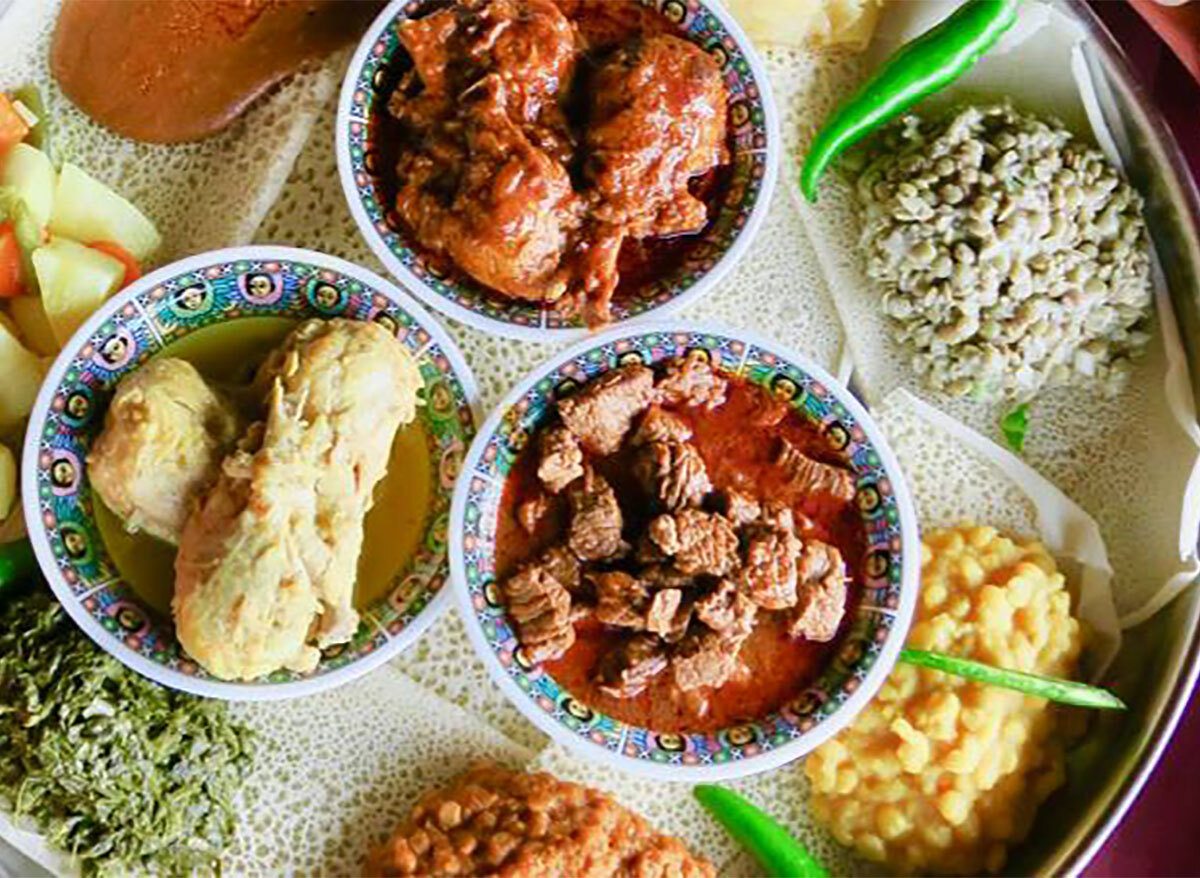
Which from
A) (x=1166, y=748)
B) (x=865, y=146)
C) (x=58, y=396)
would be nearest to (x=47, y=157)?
(x=58, y=396)

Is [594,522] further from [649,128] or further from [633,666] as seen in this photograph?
[649,128]

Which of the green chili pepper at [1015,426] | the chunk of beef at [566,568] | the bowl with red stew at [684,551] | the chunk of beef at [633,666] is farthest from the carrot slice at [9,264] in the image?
the green chili pepper at [1015,426]

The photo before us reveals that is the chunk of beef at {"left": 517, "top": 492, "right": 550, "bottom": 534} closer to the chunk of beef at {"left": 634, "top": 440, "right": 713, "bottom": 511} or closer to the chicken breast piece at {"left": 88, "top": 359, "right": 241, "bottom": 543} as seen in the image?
the chunk of beef at {"left": 634, "top": 440, "right": 713, "bottom": 511}

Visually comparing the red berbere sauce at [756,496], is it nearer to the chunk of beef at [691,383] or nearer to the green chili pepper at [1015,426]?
the chunk of beef at [691,383]

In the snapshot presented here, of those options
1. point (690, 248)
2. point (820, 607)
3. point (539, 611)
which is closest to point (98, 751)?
point (539, 611)

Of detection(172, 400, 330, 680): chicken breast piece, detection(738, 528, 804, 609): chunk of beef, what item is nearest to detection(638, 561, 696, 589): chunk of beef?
detection(738, 528, 804, 609): chunk of beef

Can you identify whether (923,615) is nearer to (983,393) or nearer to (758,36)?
(983,393)
